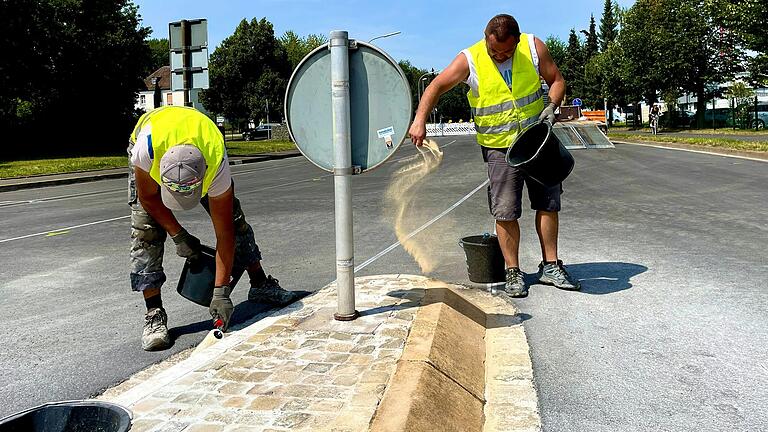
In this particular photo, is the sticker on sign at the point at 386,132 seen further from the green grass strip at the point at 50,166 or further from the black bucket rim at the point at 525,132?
the green grass strip at the point at 50,166

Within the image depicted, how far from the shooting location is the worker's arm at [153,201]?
365cm

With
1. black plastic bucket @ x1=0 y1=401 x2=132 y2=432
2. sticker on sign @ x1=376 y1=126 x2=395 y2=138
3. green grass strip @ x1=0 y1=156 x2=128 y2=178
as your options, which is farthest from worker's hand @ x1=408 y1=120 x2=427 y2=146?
green grass strip @ x1=0 y1=156 x2=128 y2=178

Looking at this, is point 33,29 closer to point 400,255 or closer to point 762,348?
point 400,255

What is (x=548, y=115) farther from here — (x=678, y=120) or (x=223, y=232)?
(x=678, y=120)

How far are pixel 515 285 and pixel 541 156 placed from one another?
37.0 inches

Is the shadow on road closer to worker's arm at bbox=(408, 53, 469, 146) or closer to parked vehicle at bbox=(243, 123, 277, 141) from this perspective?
worker's arm at bbox=(408, 53, 469, 146)

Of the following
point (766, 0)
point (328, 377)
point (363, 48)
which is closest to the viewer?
point (328, 377)

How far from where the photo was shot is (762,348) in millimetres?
3512

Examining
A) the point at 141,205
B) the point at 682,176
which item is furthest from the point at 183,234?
the point at 682,176

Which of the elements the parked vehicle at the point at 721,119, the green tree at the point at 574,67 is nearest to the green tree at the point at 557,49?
the green tree at the point at 574,67

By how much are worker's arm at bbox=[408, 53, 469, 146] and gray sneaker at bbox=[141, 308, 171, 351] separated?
1933mm

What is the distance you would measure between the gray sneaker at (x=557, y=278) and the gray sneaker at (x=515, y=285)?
232mm

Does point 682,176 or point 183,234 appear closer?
point 183,234

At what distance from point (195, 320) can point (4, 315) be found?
1436 mm
